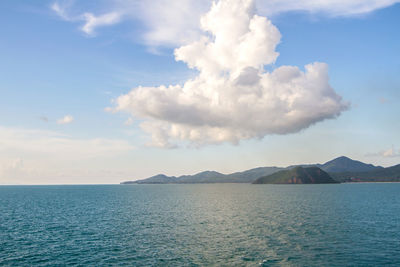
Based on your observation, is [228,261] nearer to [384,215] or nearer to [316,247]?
[316,247]

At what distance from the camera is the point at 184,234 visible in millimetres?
77875

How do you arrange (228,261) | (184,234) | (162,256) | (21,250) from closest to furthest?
(228,261)
(162,256)
(21,250)
(184,234)

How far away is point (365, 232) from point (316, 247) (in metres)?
26.7

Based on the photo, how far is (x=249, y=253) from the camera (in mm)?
58594

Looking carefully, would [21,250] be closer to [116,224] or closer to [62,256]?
[62,256]

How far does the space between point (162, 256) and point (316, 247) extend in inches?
1404

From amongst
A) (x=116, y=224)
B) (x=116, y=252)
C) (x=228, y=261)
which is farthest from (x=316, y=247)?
(x=116, y=224)

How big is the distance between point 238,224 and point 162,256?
141ft

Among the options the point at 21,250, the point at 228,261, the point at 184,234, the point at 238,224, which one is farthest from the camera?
the point at 238,224

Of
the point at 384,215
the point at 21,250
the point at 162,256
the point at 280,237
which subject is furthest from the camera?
the point at 384,215

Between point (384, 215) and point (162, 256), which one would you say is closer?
point (162, 256)

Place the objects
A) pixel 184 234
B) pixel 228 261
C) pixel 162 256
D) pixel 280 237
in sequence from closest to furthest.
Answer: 1. pixel 228 261
2. pixel 162 256
3. pixel 280 237
4. pixel 184 234

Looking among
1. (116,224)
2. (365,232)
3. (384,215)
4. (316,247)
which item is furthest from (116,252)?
(384,215)

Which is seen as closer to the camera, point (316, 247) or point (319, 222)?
point (316, 247)
